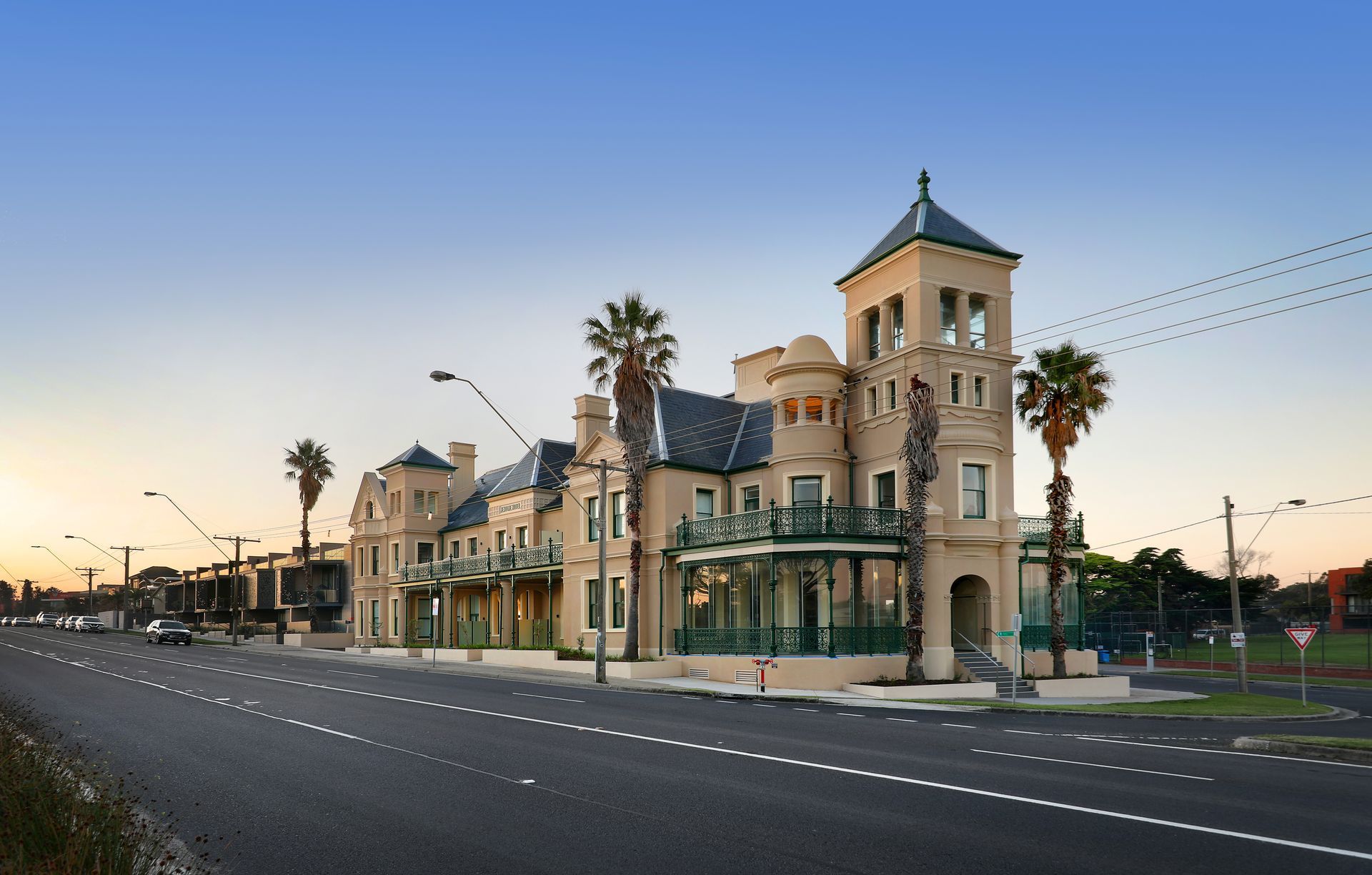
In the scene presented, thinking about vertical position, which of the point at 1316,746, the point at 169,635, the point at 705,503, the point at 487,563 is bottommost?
the point at 169,635

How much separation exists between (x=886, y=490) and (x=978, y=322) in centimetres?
678

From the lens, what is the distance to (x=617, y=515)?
40.8 m

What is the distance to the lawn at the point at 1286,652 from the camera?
2060 inches

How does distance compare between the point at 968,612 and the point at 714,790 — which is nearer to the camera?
the point at 714,790

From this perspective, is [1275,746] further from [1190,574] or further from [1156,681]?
[1190,574]

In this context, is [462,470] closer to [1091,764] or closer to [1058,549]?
[1058,549]

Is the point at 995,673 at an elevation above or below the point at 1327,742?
below

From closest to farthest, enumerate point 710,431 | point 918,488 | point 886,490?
1. point 918,488
2. point 886,490
3. point 710,431

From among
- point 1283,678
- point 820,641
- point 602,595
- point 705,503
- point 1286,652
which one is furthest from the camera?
point 1286,652

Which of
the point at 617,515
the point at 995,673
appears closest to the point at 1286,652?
the point at 995,673

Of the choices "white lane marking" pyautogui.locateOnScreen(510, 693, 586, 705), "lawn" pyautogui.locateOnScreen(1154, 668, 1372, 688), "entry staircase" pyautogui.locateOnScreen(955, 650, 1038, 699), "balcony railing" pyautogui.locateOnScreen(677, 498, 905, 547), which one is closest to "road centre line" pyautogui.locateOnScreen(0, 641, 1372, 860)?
"white lane marking" pyautogui.locateOnScreen(510, 693, 586, 705)

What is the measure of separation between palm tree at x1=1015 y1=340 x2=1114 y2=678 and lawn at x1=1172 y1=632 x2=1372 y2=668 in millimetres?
22239

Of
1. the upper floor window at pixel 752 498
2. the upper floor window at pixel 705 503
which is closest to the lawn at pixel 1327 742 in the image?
the upper floor window at pixel 752 498

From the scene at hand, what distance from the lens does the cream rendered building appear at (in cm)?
3238
